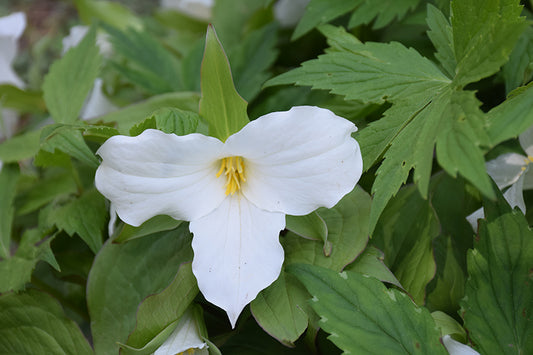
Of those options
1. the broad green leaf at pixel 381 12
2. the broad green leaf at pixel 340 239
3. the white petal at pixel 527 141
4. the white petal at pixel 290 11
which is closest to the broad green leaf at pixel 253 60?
the white petal at pixel 290 11

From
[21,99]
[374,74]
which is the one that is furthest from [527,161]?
[21,99]

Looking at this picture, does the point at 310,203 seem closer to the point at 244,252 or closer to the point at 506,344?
the point at 244,252

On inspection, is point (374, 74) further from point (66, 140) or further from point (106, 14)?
point (106, 14)

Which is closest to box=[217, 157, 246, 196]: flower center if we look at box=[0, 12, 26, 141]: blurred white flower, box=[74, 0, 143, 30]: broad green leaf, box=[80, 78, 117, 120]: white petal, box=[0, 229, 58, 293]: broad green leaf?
box=[0, 229, 58, 293]: broad green leaf

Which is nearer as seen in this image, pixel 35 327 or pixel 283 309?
pixel 283 309

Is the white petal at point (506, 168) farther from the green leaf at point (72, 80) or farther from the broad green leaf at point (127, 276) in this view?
the green leaf at point (72, 80)

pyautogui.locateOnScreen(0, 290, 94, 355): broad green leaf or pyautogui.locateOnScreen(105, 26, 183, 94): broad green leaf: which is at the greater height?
pyautogui.locateOnScreen(105, 26, 183, 94): broad green leaf

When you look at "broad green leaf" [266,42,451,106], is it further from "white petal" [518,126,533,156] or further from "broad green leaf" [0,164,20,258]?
"broad green leaf" [0,164,20,258]
